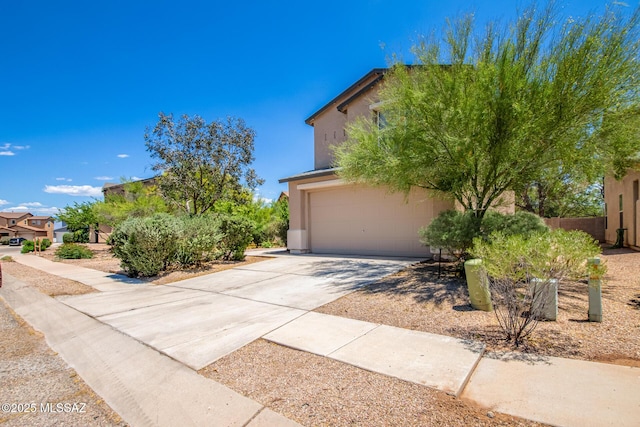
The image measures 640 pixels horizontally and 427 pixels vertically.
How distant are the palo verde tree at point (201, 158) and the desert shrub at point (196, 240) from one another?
12.7 ft

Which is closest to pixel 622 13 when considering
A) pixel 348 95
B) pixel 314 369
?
pixel 314 369

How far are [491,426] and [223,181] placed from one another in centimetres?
1444

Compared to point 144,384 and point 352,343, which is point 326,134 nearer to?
point 352,343

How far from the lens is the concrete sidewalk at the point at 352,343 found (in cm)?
303

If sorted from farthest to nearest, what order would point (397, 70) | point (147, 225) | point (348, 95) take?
point (348, 95) < point (147, 225) < point (397, 70)

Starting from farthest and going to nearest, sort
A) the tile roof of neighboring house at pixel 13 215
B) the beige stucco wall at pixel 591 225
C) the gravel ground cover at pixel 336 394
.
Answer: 1. the tile roof of neighboring house at pixel 13 215
2. the beige stucco wall at pixel 591 225
3. the gravel ground cover at pixel 336 394

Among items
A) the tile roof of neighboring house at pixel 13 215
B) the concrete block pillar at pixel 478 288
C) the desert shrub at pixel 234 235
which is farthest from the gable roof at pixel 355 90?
the tile roof of neighboring house at pixel 13 215

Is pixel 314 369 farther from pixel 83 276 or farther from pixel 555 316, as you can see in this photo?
pixel 83 276

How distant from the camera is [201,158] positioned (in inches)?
598

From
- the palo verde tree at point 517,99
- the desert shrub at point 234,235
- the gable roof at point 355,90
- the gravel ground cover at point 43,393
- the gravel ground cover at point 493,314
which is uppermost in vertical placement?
the gable roof at point 355,90

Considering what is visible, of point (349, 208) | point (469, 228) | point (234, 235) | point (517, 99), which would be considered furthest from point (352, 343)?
point (349, 208)

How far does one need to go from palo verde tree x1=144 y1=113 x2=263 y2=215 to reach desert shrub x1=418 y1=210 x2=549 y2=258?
10.1 meters

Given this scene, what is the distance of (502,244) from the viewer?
15.5 ft

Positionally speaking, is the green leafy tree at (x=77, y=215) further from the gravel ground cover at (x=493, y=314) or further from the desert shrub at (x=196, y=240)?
the gravel ground cover at (x=493, y=314)
